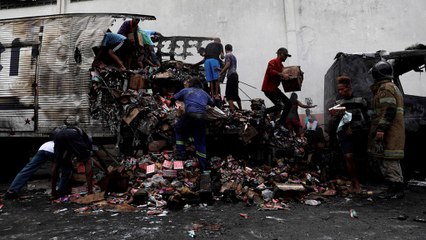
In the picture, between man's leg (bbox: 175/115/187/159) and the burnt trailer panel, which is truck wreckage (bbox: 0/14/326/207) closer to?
the burnt trailer panel

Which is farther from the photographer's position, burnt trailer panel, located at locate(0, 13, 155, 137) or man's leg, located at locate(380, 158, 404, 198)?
burnt trailer panel, located at locate(0, 13, 155, 137)

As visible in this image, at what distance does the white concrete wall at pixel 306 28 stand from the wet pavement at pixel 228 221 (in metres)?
8.37

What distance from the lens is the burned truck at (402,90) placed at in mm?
5605

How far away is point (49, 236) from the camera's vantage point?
10.9ft

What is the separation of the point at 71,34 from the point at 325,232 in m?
5.79

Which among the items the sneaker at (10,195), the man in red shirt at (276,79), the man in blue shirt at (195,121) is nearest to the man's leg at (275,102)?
the man in red shirt at (276,79)

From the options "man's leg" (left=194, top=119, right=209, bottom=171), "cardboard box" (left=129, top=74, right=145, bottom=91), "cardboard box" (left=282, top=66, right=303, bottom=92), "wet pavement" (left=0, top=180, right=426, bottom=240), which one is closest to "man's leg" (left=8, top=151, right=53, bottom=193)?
"wet pavement" (left=0, top=180, right=426, bottom=240)

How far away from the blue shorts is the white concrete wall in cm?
554

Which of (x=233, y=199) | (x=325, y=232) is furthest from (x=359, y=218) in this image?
(x=233, y=199)

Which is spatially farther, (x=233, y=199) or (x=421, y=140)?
(x=421, y=140)

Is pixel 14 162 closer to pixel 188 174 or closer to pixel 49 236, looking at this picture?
pixel 188 174

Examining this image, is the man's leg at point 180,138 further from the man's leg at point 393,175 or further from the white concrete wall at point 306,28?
the white concrete wall at point 306,28

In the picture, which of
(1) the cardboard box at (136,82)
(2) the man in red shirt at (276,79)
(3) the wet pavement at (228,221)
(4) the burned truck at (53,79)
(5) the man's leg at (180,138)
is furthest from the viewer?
(2) the man in red shirt at (276,79)

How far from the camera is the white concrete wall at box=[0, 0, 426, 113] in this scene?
40.1 ft
